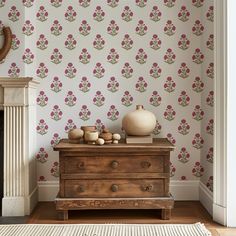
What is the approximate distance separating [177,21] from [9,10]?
160 centimetres

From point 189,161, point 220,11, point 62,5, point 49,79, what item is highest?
point 62,5

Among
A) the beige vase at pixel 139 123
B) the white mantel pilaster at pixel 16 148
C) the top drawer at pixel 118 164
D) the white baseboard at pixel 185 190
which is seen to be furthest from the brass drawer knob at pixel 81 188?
the white baseboard at pixel 185 190

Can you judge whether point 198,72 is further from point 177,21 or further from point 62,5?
point 62,5

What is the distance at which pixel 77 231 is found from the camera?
3068mm

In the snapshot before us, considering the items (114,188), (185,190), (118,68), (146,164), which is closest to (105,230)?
(114,188)

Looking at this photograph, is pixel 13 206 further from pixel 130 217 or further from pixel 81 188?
pixel 130 217

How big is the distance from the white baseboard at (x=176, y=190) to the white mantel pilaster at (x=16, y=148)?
44 cm

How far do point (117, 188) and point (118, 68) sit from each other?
121 cm

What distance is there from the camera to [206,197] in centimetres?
369

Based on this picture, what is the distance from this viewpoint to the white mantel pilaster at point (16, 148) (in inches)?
137

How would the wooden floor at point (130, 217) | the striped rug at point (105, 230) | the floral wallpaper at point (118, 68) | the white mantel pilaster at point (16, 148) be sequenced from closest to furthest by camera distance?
the striped rug at point (105, 230) → the wooden floor at point (130, 217) → the white mantel pilaster at point (16, 148) → the floral wallpaper at point (118, 68)

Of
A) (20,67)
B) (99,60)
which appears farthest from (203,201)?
(20,67)
